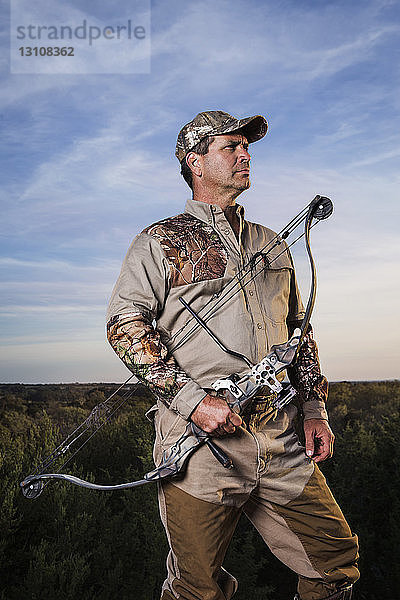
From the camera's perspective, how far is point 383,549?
4.58 metres

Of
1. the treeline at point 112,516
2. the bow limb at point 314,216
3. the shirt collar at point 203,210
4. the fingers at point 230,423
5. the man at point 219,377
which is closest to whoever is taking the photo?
the fingers at point 230,423

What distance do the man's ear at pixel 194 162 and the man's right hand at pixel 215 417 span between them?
76 centimetres

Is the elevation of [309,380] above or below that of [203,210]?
below

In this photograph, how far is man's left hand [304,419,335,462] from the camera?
1824 mm

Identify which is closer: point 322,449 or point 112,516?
point 322,449

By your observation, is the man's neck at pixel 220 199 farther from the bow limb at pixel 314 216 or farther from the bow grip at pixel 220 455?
the bow grip at pixel 220 455

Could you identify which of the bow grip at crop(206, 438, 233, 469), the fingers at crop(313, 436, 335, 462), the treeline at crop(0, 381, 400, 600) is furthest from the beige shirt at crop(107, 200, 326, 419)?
the treeline at crop(0, 381, 400, 600)

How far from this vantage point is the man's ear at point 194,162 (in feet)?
6.24

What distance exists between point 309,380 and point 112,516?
8.66 feet

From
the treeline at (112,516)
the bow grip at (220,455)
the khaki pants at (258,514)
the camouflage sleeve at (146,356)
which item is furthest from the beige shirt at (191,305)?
the treeline at (112,516)

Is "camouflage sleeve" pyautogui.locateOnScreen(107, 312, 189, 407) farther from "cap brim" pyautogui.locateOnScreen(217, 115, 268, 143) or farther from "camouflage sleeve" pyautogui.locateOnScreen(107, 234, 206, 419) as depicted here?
"cap brim" pyautogui.locateOnScreen(217, 115, 268, 143)

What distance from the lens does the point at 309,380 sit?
1948mm

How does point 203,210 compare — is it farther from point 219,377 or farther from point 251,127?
point 219,377

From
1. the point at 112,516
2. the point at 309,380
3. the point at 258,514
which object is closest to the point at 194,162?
the point at 309,380
